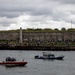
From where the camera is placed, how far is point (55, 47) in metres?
127

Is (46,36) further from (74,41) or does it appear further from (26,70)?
(26,70)

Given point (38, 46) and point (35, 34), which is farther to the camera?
point (35, 34)

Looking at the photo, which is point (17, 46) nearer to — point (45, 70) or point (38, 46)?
point (38, 46)

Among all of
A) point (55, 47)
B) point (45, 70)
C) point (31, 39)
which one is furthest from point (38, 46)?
point (45, 70)

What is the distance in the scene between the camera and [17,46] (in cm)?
13162

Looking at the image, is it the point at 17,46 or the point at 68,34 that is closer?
the point at 17,46

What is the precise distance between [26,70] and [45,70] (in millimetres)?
2496

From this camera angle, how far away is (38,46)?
130875mm

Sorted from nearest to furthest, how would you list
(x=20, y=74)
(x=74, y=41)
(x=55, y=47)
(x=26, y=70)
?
(x=20, y=74) → (x=26, y=70) → (x=55, y=47) → (x=74, y=41)

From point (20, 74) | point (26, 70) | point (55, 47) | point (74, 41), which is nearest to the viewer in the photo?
point (20, 74)

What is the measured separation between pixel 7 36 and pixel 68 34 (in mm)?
20758

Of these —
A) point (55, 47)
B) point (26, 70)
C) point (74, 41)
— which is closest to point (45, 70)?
point (26, 70)

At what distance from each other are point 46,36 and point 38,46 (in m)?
19.9

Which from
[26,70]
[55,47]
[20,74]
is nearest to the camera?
[20,74]
